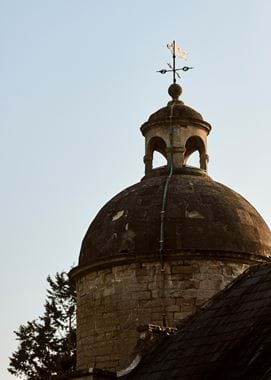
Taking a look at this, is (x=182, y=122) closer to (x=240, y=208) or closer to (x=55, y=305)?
(x=240, y=208)

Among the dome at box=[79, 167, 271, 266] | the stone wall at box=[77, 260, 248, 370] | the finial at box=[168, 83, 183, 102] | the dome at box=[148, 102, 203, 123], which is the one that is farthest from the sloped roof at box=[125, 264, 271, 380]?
the finial at box=[168, 83, 183, 102]

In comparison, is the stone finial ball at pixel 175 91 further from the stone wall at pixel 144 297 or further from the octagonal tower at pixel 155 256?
the stone wall at pixel 144 297

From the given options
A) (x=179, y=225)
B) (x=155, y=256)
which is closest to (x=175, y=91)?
(x=179, y=225)

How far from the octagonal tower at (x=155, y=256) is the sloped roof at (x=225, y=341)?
3.01m

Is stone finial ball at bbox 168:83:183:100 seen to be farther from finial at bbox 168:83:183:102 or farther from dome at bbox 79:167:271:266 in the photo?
dome at bbox 79:167:271:266

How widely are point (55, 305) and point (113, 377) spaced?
71.1ft

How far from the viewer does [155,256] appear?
64.5 ft

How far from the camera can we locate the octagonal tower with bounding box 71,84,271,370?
1961cm

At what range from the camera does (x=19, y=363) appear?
35.8 metres

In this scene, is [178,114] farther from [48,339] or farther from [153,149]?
[48,339]

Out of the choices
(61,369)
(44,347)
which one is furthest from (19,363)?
(61,369)

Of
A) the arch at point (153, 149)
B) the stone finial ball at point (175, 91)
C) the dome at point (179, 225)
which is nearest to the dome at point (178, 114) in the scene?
the arch at point (153, 149)

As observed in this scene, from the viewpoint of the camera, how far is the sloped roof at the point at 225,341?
1365 cm

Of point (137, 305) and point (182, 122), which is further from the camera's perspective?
point (182, 122)
